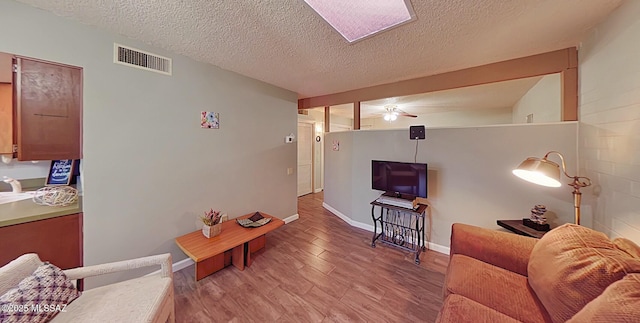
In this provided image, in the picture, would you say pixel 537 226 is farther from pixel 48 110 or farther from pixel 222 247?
pixel 48 110

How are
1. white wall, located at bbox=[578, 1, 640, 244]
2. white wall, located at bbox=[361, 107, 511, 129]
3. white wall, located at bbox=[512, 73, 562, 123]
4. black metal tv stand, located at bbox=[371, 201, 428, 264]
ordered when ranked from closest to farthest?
white wall, located at bbox=[578, 1, 640, 244]
white wall, located at bbox=[512, 73, 562, 123]
black metal tv stand, located at bbox=[371, 201, 428, 264]
white wall, located at bbox=[361, 107, 511, 129]

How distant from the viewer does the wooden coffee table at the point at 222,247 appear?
1.91 meters

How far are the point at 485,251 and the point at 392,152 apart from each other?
165 cm

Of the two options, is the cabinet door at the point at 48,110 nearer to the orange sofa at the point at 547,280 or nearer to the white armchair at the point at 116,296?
the white armchair at the point at 116,296

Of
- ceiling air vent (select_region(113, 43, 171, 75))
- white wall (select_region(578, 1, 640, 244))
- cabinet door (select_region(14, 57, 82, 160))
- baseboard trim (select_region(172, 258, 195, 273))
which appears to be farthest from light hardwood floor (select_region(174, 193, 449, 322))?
ceiling air vent (select_region(113, 43, 171, 75))

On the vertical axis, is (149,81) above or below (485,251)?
above

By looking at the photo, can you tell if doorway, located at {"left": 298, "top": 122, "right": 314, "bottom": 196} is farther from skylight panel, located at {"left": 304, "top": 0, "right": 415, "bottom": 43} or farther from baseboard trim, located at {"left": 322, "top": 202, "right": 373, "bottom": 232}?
skylight panel, located at {"left": 304, "top": 0, "right": 415, "bottom": 43}

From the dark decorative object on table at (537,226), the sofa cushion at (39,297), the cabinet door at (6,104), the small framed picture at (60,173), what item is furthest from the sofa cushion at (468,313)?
the small framed picture at (60,173)

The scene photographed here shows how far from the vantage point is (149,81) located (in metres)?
1.94

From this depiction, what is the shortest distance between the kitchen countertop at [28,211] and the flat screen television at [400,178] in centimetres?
310

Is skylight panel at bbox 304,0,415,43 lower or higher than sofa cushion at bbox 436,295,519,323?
higher

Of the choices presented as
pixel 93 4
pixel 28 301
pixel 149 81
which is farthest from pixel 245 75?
pixel 28 301

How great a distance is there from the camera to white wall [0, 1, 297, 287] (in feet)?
5.21

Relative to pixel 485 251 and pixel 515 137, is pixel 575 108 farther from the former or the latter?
pixel 485 251
